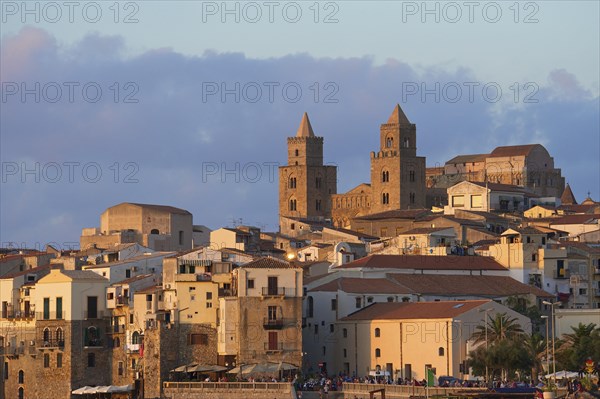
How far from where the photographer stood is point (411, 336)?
3888 inches

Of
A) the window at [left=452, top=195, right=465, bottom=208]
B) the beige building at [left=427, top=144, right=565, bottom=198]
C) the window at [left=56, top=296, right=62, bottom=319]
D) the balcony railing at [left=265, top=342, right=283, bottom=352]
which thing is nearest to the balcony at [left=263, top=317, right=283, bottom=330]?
the balcony railing at [left=265, top=342, right=283, bottom=352]

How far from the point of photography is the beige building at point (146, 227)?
137750 millimetres

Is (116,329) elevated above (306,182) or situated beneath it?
situated beneath

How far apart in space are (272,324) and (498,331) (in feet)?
38.2

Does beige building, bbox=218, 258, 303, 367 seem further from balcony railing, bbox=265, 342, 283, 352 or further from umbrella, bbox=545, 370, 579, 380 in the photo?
umbrella, bbox=545, 370, 579, 380

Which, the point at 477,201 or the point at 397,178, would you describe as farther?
the point at 397,178

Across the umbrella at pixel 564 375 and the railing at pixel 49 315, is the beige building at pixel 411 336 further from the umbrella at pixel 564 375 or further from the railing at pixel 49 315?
the railing at pixel 49 315

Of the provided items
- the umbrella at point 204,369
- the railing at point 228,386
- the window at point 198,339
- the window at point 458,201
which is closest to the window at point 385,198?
the window at point 458,201

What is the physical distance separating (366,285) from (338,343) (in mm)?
5259

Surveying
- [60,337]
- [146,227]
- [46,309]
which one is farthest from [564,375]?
[146,227]

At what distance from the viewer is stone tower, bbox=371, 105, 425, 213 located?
18088cm

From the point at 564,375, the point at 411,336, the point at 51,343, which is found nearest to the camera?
the point at 564,375

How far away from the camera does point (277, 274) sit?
323 ft

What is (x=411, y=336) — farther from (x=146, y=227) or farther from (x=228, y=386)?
(x=146, y=227)
